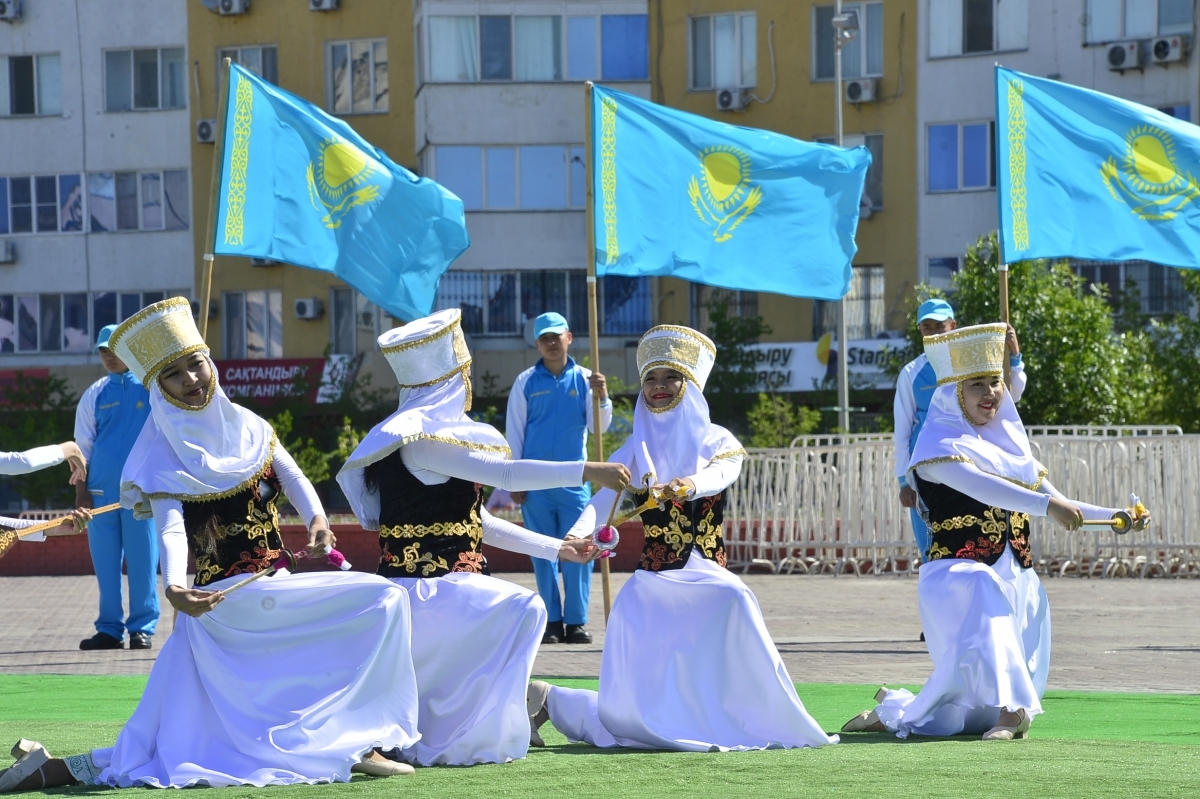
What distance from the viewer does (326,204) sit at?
11.6 metres

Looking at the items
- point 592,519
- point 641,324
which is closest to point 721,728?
point 592,519

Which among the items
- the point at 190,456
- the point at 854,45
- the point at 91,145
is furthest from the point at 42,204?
the point at 190,456

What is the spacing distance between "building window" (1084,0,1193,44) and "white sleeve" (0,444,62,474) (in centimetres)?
2646

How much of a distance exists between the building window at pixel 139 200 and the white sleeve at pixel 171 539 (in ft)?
103

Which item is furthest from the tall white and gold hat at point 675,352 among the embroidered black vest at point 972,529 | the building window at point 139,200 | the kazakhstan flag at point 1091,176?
the building window at point 139,200

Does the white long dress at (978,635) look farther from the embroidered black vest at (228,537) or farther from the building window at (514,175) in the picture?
the building window at (514,175)

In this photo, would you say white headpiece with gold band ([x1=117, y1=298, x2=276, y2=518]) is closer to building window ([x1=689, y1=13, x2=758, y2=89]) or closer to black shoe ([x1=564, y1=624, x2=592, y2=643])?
black shoe ([x1=564, y1=624, x2=592, y2=643])

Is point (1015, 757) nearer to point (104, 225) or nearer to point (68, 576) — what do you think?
point (68, 576)

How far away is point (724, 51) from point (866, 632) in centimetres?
2350

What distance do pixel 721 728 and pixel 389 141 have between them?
97.5ft

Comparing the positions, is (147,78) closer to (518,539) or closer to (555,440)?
(555,440)

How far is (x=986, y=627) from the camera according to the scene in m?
7.35

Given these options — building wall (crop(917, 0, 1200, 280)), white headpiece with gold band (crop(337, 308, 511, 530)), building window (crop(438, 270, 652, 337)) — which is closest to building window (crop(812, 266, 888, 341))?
building wall (crop(917, 0, 1200, 280))

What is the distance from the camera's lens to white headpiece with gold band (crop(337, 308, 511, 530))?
677 cm
